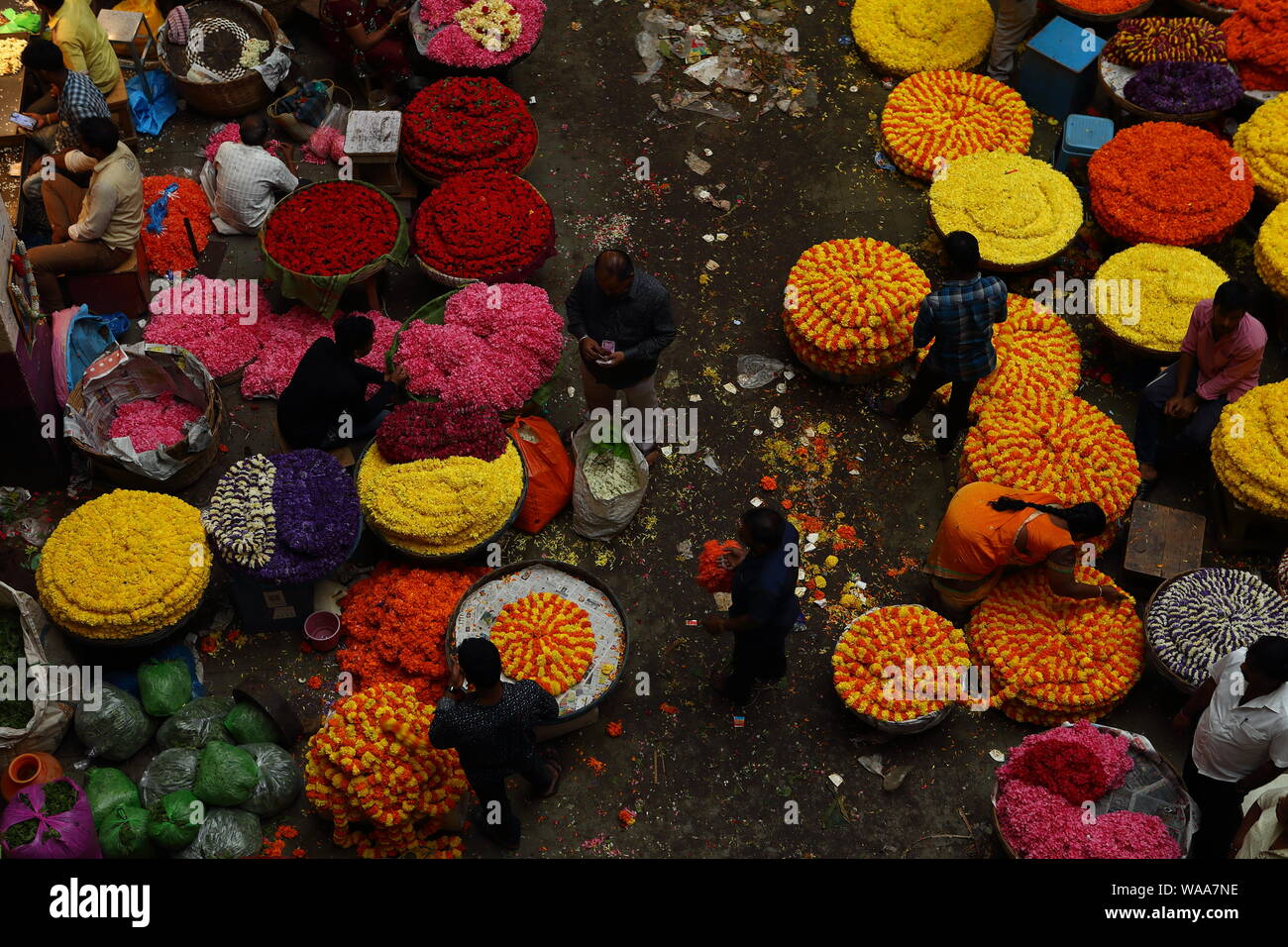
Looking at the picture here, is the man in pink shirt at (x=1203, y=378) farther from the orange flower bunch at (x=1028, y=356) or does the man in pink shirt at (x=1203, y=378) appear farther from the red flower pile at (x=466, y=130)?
the red flower pile at (x=466, y=130)

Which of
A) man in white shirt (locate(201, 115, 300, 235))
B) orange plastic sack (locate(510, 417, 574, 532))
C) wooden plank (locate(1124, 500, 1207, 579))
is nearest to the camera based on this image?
wooden plank (locate(1124, 500, 1207, 579))

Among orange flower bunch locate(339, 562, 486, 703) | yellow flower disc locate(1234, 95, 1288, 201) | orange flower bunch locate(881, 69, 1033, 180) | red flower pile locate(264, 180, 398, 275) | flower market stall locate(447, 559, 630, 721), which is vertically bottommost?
orange flower bunch locate(339, 562, 486, 703)

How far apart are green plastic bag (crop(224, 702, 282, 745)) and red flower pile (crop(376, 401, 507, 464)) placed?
188cm

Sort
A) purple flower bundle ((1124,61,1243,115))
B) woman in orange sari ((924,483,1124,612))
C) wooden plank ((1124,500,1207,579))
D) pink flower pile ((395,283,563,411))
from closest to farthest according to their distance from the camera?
woman in orange sari ((924,483,1124,612)) → wooden plank ((1124,500,1207,579)) → pink flower pile ((395,283,563,411)) → purple flower bundle ((1124,61,1243,115))

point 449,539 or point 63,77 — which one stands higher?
Result: point 63,77

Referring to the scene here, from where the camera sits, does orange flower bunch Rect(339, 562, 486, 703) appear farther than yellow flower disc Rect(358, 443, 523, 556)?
No

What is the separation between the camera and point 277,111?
10.9 metres

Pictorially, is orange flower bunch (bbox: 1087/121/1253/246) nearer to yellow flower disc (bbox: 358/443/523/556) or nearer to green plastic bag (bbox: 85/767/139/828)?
yellow flower disc (bbox: 358/443/523/556)

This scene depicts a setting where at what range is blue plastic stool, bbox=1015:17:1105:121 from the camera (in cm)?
1082

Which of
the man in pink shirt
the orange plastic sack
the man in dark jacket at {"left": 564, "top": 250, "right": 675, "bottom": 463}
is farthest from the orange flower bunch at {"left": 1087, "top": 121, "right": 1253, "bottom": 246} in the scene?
the orange plastic sack

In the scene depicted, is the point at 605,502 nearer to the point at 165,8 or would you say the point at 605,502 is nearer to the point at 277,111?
the point at 277,111

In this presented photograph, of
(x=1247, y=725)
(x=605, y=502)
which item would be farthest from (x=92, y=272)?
(x=1247, y=725)

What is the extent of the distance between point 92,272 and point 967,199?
7.07m

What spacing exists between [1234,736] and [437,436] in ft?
17.1
